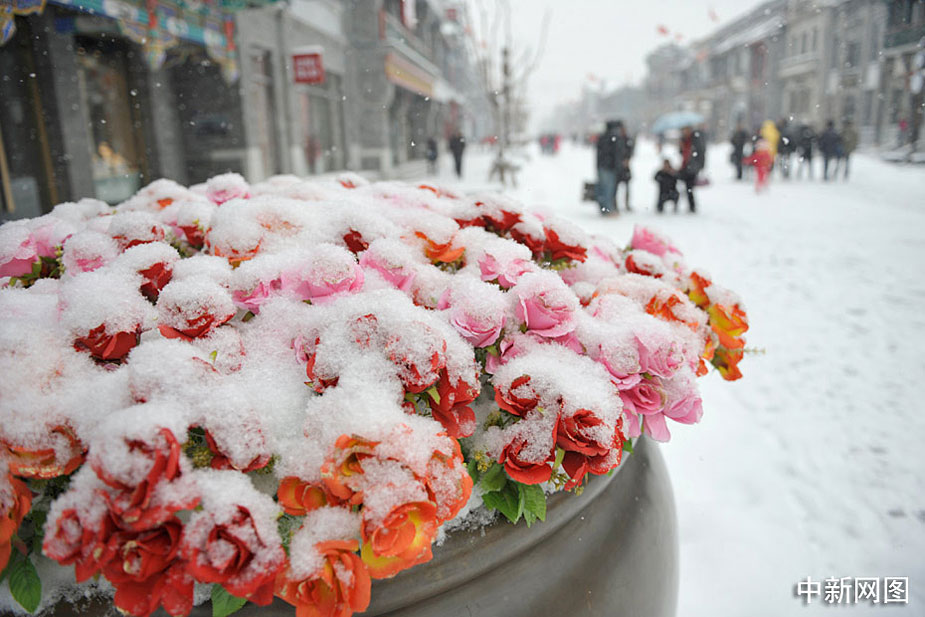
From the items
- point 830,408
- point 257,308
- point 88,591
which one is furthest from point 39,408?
point 830,408

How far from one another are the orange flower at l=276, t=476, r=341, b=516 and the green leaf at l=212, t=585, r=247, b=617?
0.13m

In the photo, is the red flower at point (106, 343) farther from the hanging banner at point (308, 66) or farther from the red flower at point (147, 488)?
the hanging banner at point (308, 66)

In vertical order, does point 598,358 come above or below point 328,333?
below

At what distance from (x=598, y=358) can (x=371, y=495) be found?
0.54 m

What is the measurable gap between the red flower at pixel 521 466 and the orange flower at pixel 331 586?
270 millimetres

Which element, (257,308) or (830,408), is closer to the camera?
(257,308)

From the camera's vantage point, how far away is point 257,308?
1.12 metres

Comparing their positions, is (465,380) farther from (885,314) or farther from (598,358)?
(885,314)

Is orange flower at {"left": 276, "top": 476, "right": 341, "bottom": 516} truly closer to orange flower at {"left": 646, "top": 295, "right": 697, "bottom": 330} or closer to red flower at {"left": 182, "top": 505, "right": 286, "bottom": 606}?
red flower at {"left": 182, "top": 505, "right": 286, "bottom": 606}

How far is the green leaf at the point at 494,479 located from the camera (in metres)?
0.95

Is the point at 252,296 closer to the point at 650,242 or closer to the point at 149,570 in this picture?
the point at 149,570

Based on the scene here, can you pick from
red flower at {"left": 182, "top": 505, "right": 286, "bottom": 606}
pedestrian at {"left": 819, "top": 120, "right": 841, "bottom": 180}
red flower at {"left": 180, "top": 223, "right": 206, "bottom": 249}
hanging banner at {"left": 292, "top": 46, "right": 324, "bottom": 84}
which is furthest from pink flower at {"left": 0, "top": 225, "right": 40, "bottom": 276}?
pedestrian at {"left": 819, "top": 120, "right": 841, "bottom": 180}

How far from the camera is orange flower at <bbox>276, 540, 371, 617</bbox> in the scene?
0.75 metres

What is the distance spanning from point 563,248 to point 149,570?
41.7 inches
